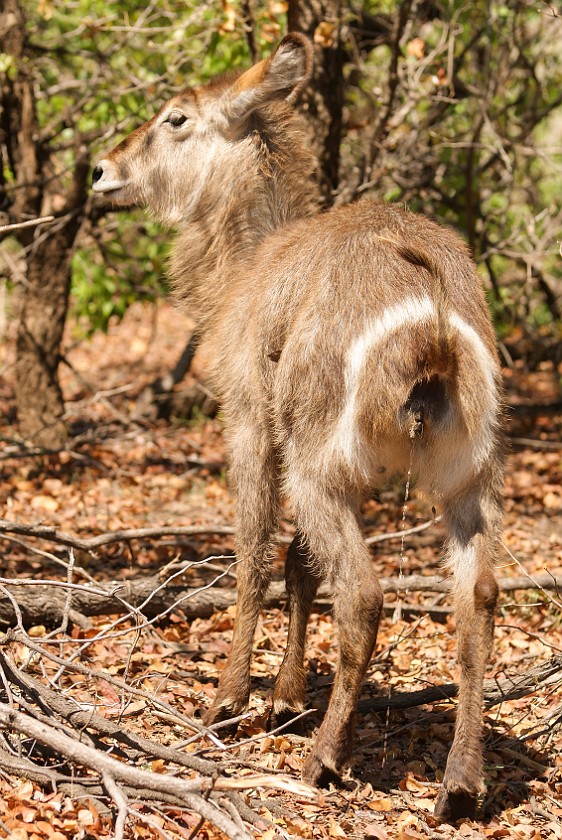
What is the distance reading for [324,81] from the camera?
6.30 m

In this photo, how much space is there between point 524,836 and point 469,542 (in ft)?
3.47

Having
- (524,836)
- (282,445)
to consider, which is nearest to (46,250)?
(282,445)

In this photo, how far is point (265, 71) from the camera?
4.62 meters

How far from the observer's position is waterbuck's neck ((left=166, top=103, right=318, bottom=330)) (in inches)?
185

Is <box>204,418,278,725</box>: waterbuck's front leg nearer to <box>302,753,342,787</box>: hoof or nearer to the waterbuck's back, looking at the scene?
the waterbuck's back

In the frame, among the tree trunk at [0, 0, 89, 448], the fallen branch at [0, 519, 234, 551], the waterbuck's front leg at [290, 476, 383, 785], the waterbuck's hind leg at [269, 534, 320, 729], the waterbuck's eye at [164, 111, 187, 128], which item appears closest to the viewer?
the waterbuck's front leg at [290, 476, 383, 785]

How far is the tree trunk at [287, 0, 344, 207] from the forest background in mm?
14

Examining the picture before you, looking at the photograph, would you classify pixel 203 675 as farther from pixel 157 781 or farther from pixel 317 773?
pixel 157 781

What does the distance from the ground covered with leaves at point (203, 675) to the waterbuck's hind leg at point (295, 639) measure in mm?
122

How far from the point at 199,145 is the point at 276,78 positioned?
1.72 feet

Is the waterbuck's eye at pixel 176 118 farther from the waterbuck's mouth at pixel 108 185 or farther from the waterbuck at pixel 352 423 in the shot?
the waterbuck at pixel 352 423

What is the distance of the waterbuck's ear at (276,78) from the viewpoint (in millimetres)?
4535

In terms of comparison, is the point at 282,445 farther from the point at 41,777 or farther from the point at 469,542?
the point at 41,777

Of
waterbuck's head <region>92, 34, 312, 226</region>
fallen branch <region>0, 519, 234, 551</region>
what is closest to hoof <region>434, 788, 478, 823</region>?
fallen branch <region>0, 519, 234, 551</region>
